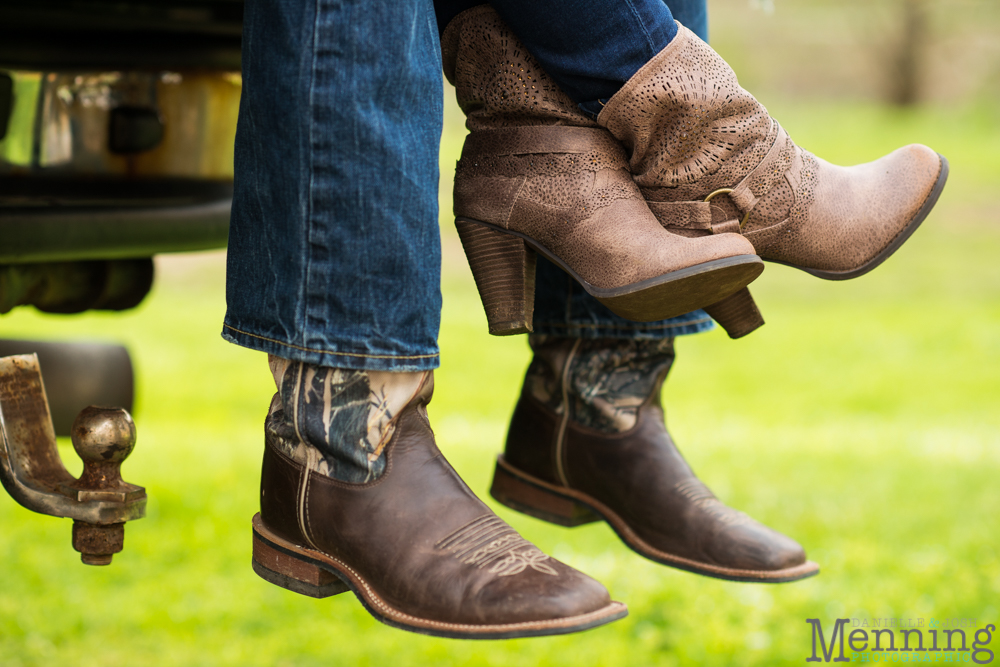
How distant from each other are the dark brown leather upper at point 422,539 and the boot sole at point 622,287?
21 centimetres

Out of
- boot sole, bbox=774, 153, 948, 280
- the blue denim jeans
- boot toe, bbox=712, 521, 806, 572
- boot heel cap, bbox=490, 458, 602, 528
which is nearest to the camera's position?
the blue denim jeans

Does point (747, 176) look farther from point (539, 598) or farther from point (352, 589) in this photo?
point (352, 589)

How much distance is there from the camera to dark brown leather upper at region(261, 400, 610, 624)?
1.06 metres

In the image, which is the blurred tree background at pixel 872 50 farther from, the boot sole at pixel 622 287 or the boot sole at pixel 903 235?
the boot sole at pixel 622 287

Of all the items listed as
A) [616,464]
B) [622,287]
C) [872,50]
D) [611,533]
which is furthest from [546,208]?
[872,50]

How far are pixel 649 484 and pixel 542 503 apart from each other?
209 millimetres

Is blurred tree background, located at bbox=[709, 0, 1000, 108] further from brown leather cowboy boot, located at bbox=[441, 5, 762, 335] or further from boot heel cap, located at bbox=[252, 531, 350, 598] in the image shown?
boot heel cap, located at bbox=[252, 531, 350, 598]

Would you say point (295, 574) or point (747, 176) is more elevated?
point (747, 176)

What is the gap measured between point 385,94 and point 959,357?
7350 millimetres

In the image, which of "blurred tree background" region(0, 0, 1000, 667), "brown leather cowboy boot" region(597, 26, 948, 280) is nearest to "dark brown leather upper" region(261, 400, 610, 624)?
"brown leather cowboy boot" region(597, 26, 948, 280)

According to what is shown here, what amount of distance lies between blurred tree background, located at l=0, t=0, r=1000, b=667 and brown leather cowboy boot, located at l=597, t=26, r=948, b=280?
0.51 meters

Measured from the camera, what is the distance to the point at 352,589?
1.12 m

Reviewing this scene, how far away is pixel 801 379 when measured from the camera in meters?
6.93

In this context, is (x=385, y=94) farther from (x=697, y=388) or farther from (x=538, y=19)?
(x=697, y=388)
